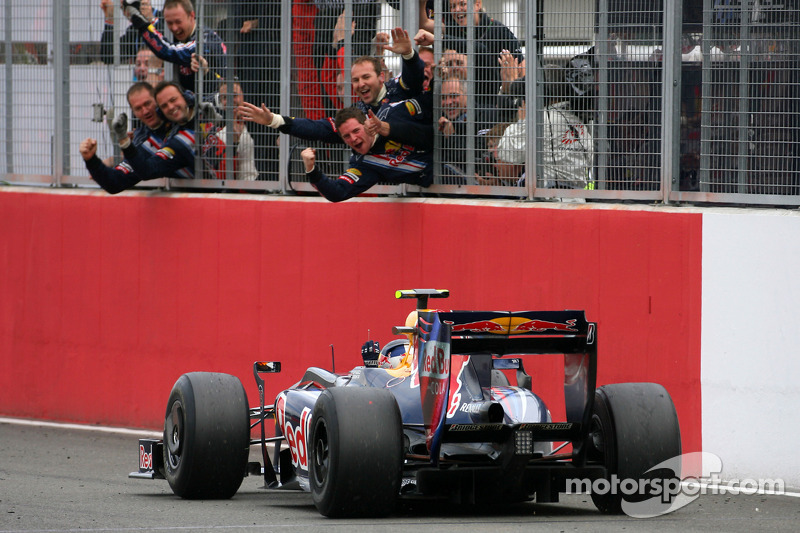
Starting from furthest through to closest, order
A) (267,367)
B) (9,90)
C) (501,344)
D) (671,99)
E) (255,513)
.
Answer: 1. (9,90)
2. (671,99)
3. (267,367)
4. (255,513)
5. (501,344)

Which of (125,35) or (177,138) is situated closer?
(177,138)

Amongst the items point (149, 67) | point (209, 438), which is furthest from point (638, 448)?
point (149, 67)

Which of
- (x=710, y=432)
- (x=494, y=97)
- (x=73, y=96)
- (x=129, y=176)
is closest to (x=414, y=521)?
(x=710, y=432)

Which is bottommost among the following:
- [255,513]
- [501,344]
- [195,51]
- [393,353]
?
[255,513]

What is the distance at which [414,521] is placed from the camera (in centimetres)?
743

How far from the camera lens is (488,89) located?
11.7 meters

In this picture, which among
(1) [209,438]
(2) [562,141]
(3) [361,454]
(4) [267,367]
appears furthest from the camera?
(2) [562,141]

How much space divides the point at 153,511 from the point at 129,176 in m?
5.90

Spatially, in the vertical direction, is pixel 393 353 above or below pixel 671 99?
below

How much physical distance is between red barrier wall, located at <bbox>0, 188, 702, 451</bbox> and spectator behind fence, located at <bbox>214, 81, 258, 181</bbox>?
46 cm

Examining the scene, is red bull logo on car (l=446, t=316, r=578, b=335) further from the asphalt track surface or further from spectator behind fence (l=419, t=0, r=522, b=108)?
spectator behind fence (l=419, t=0, r=522, b=108)

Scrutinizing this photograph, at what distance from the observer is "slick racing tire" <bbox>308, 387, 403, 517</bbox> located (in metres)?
7.26

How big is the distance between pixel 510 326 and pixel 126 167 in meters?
6.91

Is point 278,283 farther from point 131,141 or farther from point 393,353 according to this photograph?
point 393,353
